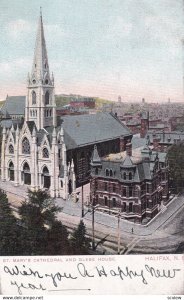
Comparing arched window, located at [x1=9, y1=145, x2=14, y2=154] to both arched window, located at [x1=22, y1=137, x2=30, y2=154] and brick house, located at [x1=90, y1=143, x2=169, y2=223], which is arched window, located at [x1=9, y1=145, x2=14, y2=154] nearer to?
arched window, located at [x1=22, y1=137, x2=30, y2=154]

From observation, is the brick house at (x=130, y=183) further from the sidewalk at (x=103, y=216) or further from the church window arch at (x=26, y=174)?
the church window arch at (x=26, y=174)

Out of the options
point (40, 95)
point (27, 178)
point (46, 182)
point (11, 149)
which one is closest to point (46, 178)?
point (46, 182)

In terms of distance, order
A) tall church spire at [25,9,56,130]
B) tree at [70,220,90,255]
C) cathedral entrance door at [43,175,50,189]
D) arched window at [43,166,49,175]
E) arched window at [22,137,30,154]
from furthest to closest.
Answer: arched window at [22,137,30,154] → arched window at [43,166,49,175] → cathedral entrance door at [43,175,50,189] → tall church spire at [25,9,56,130] → tree at [70,220,90,255]

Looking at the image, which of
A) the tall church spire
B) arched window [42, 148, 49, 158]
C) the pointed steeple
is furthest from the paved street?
the pointed steeple

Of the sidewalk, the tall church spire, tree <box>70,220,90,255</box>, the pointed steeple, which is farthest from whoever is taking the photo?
the tall church spire

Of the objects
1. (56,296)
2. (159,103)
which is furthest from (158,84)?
(56,296)
